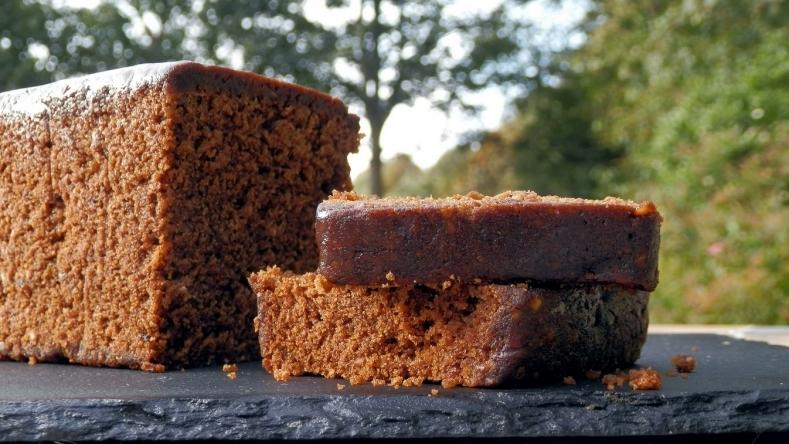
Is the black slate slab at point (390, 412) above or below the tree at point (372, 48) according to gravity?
below

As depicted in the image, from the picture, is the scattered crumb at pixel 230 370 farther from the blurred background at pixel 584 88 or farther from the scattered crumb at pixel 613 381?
the blurred background at pixel 584 88

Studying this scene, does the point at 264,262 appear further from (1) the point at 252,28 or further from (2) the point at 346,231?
(1) the point at 252,28

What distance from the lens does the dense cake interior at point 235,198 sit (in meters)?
3.89

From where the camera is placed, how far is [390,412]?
9.70 ft

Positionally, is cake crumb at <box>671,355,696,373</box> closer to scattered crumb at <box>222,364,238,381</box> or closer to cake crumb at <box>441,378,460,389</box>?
cake crumb at <box>441,378,460,389</box>

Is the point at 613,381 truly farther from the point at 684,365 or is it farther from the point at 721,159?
the point at 721,159

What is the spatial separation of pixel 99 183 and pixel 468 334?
6.04 feet

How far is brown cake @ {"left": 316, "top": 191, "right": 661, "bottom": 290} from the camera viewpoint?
3129 mm

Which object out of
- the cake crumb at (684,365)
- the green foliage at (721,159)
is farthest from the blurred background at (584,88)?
the cake crumb at (684,365)

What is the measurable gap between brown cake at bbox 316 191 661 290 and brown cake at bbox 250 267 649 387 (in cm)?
9

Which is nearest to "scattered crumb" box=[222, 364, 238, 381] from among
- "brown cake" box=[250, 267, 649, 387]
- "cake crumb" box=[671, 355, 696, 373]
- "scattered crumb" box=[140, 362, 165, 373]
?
"brown cake" box=[250, 267, 649, 387]

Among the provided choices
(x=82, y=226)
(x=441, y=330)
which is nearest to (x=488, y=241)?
(x=441, y=330)

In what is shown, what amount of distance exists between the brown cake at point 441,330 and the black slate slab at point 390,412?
131mm

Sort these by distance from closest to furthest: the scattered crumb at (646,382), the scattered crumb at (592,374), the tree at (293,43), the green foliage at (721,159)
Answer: the scattered crumb at (646,382)
the scattered crumb at (592,374)
the green foliage at (721,159)
the tree at (293,43)
